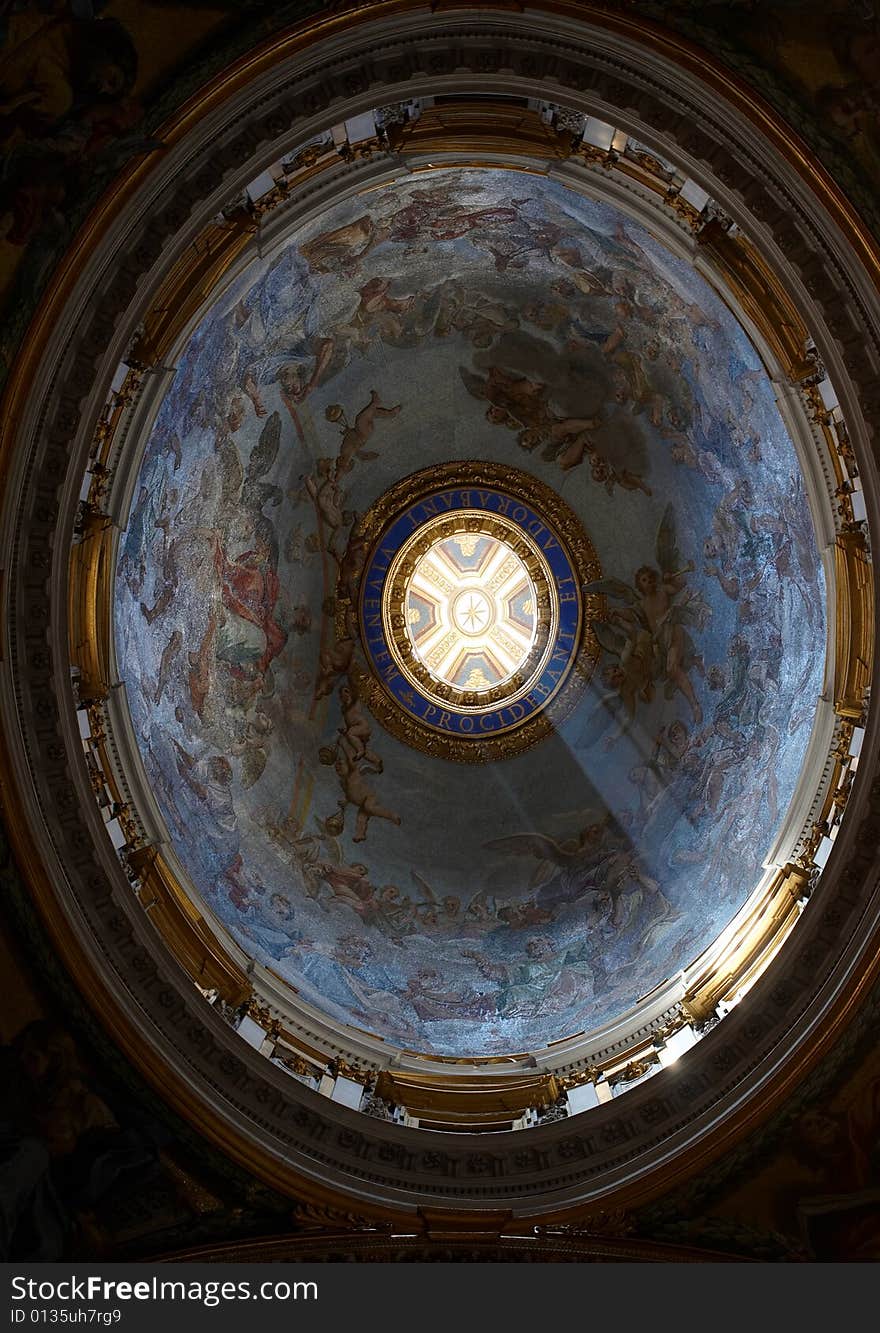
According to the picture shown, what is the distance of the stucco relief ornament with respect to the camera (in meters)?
17.3

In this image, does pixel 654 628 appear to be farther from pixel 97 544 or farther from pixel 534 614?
pixel 97 544

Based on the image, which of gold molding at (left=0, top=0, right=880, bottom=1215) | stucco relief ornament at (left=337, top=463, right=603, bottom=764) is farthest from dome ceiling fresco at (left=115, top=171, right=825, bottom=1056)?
gold molding at (left=0, top=0, right=880, bottom=1215)

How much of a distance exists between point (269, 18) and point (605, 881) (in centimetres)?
1110

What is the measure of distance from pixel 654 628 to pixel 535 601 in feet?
6.56

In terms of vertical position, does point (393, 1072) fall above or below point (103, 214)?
below

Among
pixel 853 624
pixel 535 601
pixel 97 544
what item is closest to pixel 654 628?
pixel 535 601

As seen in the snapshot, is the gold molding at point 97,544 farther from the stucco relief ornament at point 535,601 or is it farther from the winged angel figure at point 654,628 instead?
the stucco relief ornament at point 535,601

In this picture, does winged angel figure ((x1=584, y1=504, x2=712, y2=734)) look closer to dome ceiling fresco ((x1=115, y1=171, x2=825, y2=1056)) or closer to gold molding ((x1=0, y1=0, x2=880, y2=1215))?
dome ceiling fresco ((x1=115, y1=171, x2=825, y2=1056))

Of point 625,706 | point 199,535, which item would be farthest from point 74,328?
point 625,706

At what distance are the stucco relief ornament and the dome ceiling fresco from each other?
0.48ft

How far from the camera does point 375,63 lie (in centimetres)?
1037

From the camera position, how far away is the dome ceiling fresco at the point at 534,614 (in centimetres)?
1382
